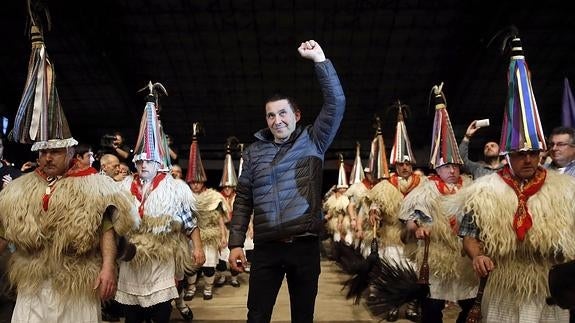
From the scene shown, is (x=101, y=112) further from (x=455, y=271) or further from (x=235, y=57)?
(x=455, y=271)

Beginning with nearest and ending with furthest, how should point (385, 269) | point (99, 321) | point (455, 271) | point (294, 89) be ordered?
1. point (99, 321)
2. point (455, 271)
3. point (385, 269)
4. point (294, 89)

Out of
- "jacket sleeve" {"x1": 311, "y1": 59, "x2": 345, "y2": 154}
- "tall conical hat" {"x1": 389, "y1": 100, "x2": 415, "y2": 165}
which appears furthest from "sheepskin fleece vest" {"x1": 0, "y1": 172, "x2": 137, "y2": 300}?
"tall conical hat" {"x1": 389, "y1": 100, "x2": 415, "y2": 165}

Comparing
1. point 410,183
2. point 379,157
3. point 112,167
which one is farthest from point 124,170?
point 410,183

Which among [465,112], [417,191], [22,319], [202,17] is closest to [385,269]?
[417,191]

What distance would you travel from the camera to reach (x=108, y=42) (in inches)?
474

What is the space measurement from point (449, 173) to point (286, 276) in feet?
8.36

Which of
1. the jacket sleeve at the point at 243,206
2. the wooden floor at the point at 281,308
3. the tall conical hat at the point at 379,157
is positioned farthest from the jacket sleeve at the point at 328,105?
the tall conical hat at the point at 379,157

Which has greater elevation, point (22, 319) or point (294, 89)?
point (294, 89)

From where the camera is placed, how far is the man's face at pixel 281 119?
311cm

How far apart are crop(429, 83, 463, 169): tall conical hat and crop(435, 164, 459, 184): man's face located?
60mm

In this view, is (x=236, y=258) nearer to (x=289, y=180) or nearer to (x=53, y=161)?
(x=289, y=180)

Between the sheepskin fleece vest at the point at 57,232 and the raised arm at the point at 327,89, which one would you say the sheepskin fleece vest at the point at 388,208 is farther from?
the sheepskin fleece vest at the point at 57,232

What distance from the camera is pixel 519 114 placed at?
3.16 metres

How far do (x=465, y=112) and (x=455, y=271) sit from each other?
11050mm
